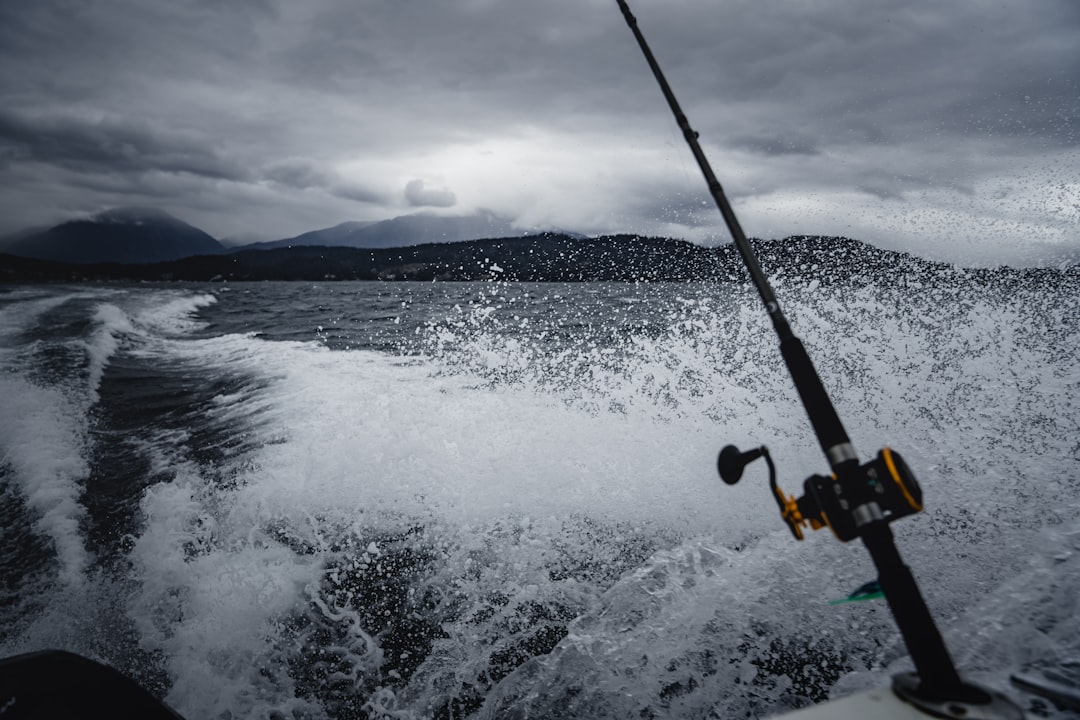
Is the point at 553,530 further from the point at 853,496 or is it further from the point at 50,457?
the point at 50,457

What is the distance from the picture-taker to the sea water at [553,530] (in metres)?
2.78

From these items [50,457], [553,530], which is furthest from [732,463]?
[50,457]

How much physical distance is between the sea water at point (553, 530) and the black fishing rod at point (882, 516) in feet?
2.28

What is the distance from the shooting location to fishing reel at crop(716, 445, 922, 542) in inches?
55.6

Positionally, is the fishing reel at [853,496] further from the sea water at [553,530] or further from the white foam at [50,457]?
the white foam at [50,457]

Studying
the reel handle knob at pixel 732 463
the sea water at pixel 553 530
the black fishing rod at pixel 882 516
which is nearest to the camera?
the black fishing rod at pixel 882 516

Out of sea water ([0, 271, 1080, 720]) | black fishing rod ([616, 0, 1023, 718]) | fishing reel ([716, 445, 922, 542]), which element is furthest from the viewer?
sea water ([0, 271, 1080, 720])

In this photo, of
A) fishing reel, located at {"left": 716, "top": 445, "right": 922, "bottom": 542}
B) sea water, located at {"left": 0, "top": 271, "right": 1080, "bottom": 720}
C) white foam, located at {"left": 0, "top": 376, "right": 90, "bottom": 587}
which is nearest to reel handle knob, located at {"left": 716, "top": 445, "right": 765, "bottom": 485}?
fishing reel, located at {"left": 716, "top": 445, "right": 922, "bottom": 542}

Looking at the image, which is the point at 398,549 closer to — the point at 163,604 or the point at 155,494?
the point at 163,604

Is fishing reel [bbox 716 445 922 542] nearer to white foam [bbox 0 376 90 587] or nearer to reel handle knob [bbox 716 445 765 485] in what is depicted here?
reel handle knob [bbox 716 445 765 485]

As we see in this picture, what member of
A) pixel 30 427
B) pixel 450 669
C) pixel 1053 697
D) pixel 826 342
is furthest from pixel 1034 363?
pixel 30 427

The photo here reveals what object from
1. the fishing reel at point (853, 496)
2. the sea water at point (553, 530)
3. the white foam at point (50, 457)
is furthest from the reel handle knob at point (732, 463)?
the white foam at point (50, 457)

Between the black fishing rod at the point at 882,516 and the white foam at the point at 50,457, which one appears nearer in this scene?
the black fishing rod at the point at 882,516

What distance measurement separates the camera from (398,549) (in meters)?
4.18
